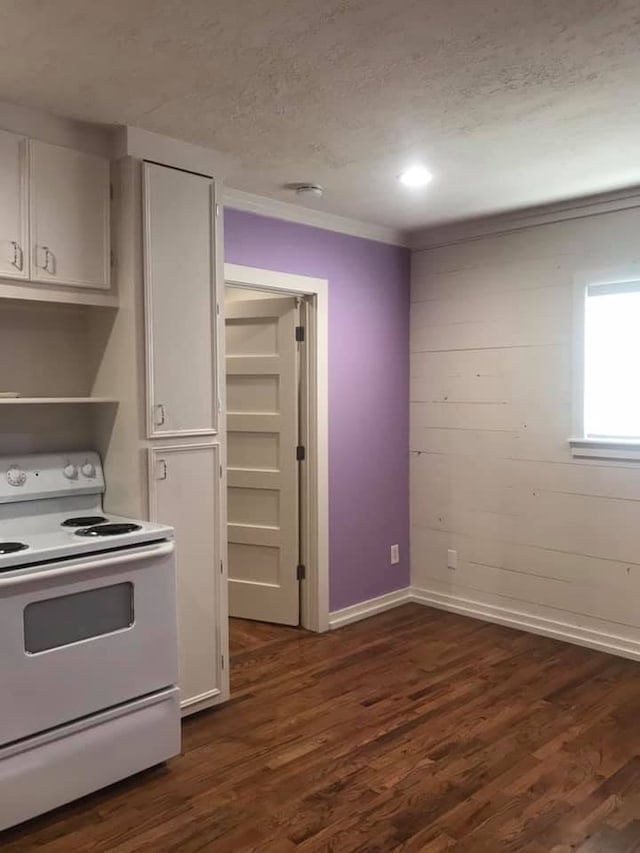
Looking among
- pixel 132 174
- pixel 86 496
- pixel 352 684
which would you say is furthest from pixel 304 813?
pixel 132 174

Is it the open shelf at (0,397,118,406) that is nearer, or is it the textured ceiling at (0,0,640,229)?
the textured ceiling at (0,0,640,229)

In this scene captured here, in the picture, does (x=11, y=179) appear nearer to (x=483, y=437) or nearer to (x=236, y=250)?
(x=236, y=250)

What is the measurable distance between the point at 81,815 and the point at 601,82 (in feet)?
9.69

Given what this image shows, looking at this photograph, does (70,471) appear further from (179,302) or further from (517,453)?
(517,453)

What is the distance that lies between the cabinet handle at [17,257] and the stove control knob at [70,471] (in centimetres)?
80

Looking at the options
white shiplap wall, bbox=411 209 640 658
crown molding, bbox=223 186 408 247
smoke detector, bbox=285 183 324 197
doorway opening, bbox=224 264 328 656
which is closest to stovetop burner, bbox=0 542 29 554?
doorway opening, bbox=224 264 328 656

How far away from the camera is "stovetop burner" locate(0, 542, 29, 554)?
2.27m

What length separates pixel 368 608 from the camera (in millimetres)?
4438

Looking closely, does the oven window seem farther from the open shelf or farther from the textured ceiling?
the textured ceiling

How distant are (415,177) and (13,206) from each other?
179cm

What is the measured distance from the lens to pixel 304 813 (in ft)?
7.80

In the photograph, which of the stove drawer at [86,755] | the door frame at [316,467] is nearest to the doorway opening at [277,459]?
the door frame at [316,467]

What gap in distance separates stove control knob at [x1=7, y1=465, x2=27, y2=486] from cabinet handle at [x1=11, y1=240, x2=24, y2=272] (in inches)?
29.7

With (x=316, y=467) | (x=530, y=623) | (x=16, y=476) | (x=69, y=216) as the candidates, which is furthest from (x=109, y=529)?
(x=530, y=623)
